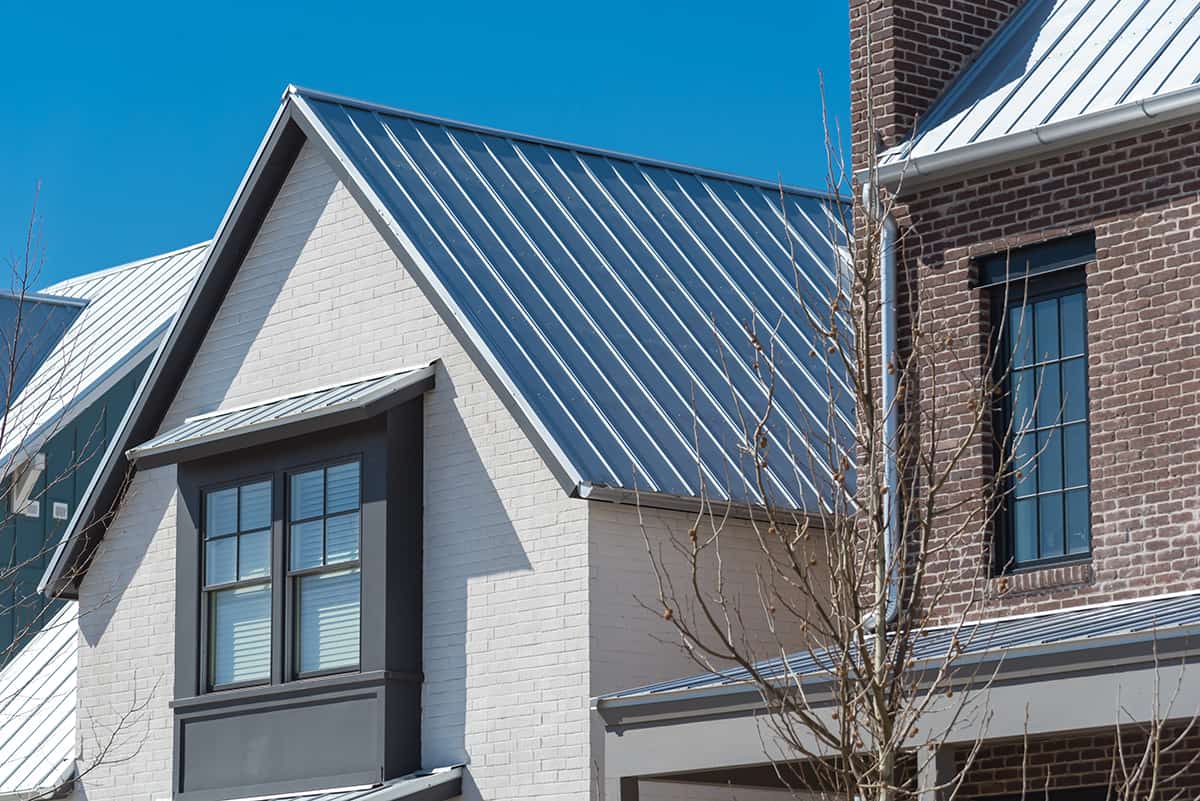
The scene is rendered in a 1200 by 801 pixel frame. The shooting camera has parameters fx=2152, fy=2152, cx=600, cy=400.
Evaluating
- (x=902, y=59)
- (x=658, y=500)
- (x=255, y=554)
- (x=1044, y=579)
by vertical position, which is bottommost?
(x=1044, y=579)

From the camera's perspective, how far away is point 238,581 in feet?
59.9

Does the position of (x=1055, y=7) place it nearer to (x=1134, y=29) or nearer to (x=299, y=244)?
(x=1134, y=29)

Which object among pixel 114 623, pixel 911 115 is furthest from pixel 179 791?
pixel 911 115

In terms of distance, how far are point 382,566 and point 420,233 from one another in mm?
2805

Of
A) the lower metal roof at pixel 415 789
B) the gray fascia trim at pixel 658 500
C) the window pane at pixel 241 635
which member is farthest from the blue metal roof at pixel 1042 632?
the window pane at pixel 241 635

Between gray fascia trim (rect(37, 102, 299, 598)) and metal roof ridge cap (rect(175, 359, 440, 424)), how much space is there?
57cm

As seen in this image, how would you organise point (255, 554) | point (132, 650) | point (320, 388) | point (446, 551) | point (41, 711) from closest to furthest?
point (446, 551)
point (255, 554)
point (320, 388)
point (132, 650)
point (41, 711)

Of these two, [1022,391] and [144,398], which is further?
[144,398]

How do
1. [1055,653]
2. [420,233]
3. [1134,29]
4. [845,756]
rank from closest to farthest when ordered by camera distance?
[845,756] < [1055,653] < [1134,29] < [420,233]

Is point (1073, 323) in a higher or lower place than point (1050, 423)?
higher

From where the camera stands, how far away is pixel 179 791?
60.4 ft

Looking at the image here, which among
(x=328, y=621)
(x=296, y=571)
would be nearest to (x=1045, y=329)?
(x=328, y=621)

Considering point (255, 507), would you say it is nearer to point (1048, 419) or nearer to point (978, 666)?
point (1048, 419)

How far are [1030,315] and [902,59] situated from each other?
234 centimetres
